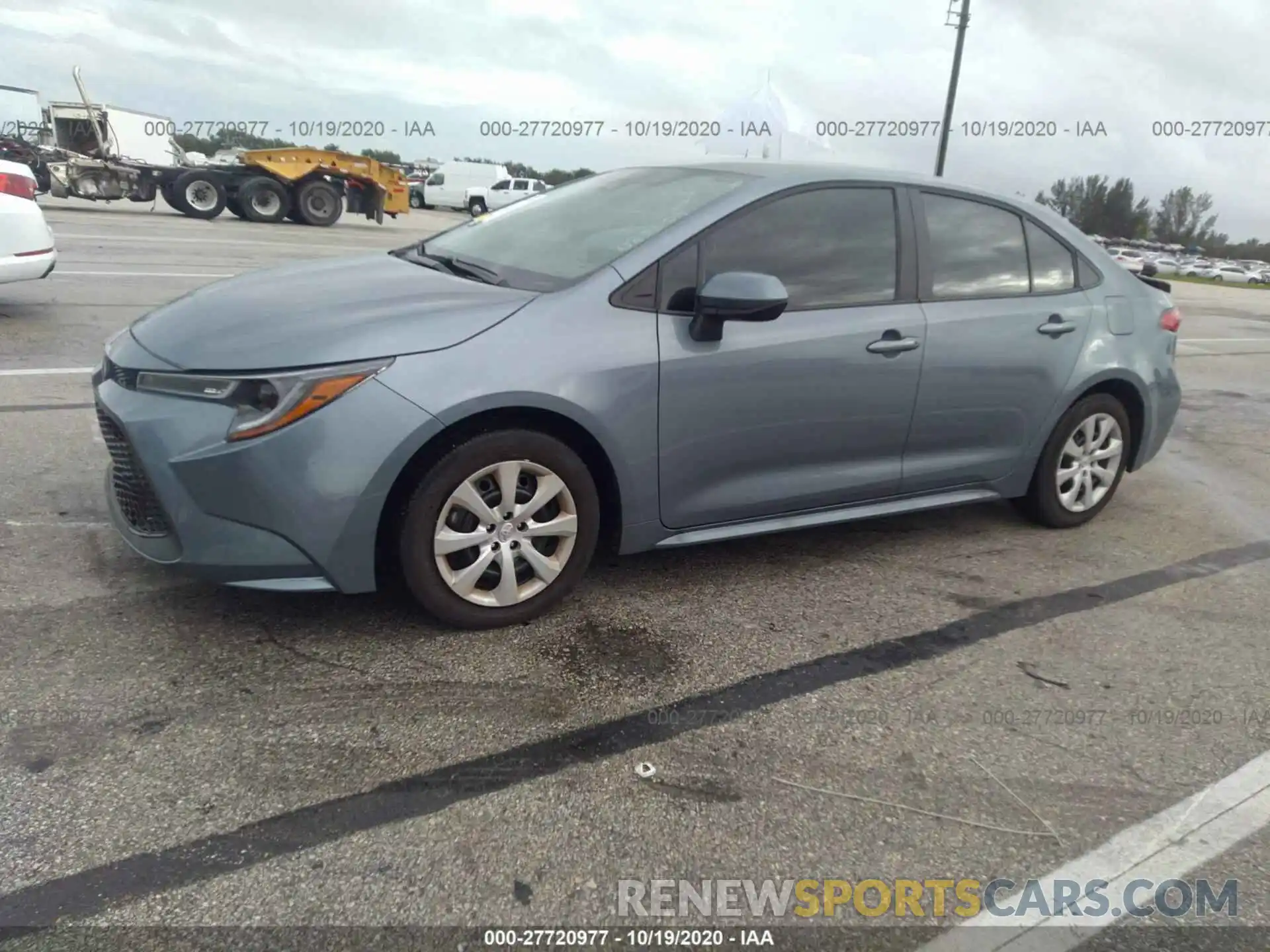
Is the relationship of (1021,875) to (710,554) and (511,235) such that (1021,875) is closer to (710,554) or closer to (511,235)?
(710,554)

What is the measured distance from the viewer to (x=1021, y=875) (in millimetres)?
2375

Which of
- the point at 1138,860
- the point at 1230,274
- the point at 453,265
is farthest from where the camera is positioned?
the point at 1230,274

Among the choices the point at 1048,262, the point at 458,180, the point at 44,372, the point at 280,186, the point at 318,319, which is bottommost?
the point at 458,180

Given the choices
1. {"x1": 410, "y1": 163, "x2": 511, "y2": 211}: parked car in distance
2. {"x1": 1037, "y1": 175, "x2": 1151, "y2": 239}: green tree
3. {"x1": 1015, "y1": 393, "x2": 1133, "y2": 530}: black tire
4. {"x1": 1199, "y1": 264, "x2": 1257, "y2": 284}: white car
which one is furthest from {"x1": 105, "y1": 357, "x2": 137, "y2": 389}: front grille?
{"x1": 1037, "y1": 175, "x2": 1151, "y2": 239}: green tree

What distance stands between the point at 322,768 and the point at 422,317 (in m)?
1.37

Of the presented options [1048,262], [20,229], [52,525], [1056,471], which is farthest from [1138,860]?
[20,229]

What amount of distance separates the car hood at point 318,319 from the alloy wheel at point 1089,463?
2796mm

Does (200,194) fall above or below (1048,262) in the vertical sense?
below

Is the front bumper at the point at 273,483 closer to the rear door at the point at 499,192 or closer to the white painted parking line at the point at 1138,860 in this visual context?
the white painted parking line at the point at 1138,860

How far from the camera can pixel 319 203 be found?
22.4m

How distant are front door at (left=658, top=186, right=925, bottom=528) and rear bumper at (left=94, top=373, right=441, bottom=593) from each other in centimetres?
96

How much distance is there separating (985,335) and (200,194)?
69.3 feet

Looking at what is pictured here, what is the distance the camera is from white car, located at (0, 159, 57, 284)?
24.3ft

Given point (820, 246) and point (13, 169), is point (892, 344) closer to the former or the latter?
point (820, 246)
